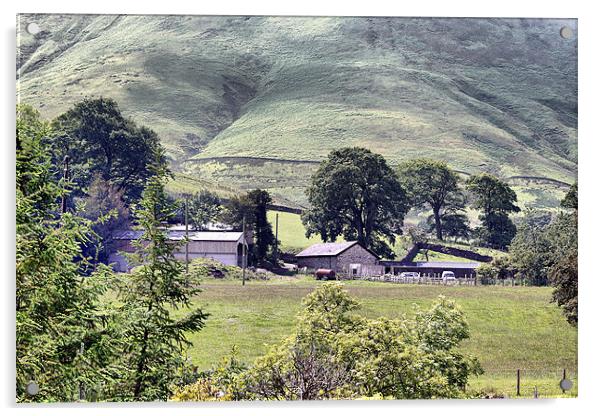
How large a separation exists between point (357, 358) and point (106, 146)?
8.77 ft

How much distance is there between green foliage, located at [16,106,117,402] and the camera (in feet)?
25.8

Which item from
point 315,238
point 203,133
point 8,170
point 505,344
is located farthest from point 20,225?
point 505,344

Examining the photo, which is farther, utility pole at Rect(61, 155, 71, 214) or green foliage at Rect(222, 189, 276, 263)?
green foliage at Rect(222, 189, 276, 263)

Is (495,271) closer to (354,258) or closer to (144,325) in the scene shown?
(354,258)

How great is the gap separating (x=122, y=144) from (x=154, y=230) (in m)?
0.87

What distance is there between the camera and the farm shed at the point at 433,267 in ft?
29.2

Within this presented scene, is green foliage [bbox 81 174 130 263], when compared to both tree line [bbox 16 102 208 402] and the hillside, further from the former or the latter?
the hillside

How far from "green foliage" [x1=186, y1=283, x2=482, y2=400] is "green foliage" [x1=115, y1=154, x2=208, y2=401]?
34 cm

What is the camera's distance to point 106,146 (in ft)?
28.4

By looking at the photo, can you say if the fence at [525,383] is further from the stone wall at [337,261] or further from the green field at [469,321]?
the stone wall at [337,261]

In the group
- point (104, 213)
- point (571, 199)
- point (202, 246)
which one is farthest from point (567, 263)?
point (104, 213)

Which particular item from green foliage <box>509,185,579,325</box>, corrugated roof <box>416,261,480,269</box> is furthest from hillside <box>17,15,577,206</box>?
corrugated roof <box>416,261,480,269</box>

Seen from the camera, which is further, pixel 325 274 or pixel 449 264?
pixel 449 264
